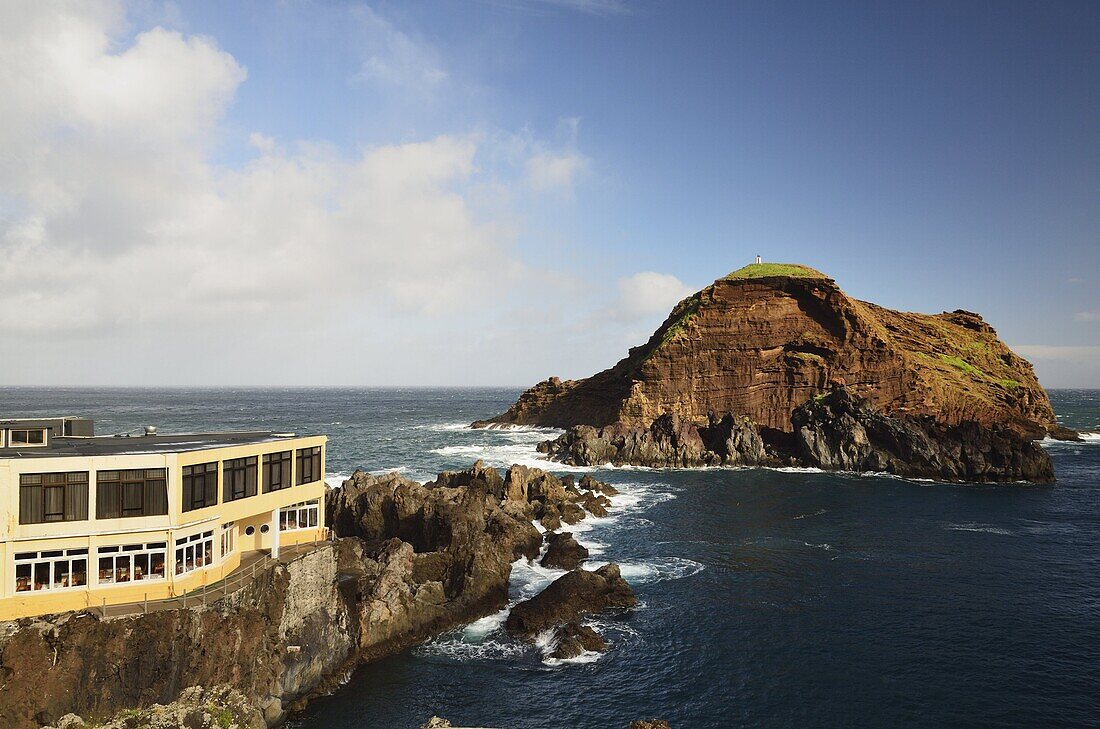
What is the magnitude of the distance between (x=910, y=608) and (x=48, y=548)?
155 ft

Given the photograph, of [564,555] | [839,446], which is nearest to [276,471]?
[564,555]

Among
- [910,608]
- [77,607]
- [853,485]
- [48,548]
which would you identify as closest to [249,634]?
[77,607]

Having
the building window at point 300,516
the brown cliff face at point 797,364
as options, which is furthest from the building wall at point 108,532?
the brown cliff face at point 797,364

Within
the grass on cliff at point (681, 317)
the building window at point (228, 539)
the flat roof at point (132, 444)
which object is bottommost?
the building window at point (228, 539)

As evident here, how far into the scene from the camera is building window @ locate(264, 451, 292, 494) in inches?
1334

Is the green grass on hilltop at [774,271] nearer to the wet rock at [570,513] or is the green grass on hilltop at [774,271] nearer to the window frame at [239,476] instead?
the wet rock at [570,513]

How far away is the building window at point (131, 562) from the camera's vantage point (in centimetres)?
2736

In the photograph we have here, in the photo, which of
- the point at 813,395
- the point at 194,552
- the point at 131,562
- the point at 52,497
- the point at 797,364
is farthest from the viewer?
the point at 797,364

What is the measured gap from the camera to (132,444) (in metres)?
34.6

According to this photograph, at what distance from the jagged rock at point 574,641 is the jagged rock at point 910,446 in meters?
72.8

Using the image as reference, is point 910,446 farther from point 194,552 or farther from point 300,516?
point 194,552

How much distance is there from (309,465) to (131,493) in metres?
9.89

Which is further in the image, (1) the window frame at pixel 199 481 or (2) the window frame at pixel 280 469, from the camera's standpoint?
(2) the window frame at pixel 280 469

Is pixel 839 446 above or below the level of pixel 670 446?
above
